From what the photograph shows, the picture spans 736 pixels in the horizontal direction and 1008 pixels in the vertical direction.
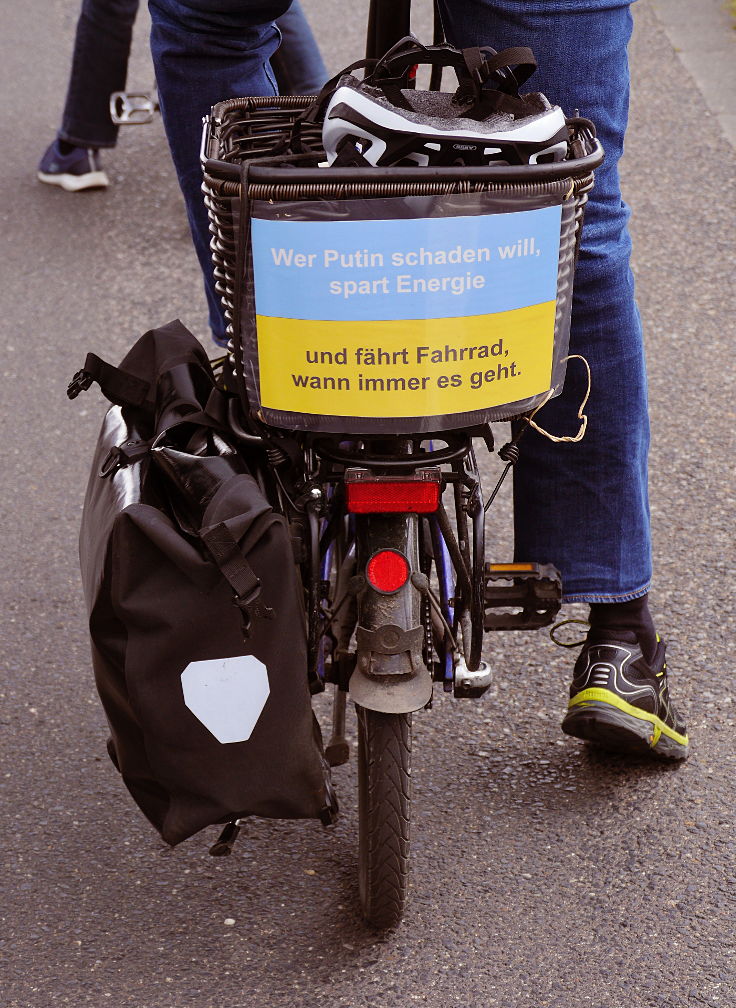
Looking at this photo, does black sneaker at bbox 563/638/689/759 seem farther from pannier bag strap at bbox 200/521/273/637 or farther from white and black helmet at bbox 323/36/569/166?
white and black helmet at bbox 323/36/569/166

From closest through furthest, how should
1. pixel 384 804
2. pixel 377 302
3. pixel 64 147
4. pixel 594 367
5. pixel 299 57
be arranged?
pixel 377 302, pixel 384 804, pixel 594 367, pixel 299 57, pixel 64 147

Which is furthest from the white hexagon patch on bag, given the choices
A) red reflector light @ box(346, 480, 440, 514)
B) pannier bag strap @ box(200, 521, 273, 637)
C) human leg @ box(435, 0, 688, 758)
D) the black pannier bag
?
human leg @ box(435, 0, 688, 758)

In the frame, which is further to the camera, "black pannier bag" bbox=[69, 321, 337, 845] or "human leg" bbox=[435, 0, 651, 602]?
"human leg" bbox=[435, 0, 651, 602]

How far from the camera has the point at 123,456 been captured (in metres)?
1.83

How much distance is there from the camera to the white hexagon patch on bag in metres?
1.68

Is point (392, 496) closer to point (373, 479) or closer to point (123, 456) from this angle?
point (373, 479)

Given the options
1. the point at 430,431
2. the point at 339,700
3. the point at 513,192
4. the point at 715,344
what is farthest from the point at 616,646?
the point at 715,344

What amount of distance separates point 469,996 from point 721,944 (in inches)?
15.8

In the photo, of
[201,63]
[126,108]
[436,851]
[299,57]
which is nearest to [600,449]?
[436,851]

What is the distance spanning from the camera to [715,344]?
3914 mm

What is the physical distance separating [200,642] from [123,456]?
0.32 meters

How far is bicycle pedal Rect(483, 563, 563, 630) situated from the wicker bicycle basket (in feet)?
1.81

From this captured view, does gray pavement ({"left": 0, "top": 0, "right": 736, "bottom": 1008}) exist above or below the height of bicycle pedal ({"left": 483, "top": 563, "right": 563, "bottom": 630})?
below

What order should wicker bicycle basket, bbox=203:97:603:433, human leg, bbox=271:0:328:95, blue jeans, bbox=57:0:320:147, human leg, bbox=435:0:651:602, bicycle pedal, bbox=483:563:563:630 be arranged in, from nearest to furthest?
wicker bicycle basket, bbox=203:97:603:433 → human leg, bbox=435:0:651:602 → bicycle pedal, bbox=483:563:563:630 → human leg, bbox=271:0:328:95 → blue jeans, bbox=57:0:320:147
